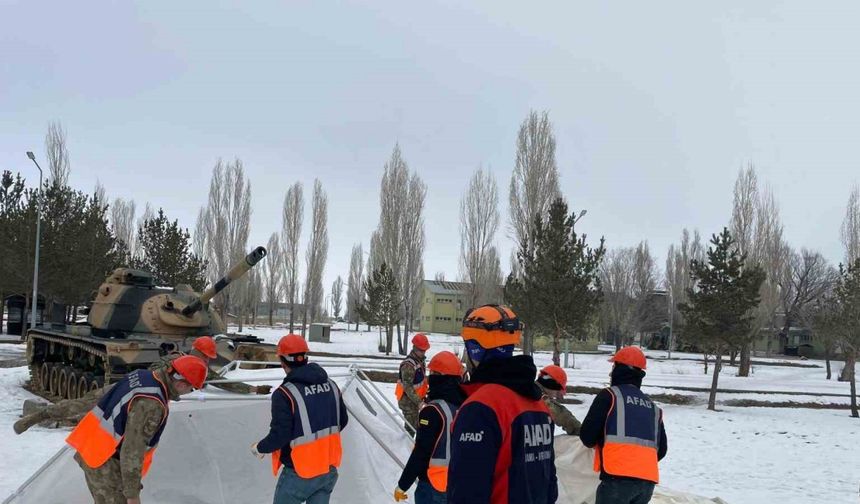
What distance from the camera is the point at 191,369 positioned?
4.39m

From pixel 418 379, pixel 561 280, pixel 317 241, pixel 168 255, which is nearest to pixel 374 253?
pixel 317 241

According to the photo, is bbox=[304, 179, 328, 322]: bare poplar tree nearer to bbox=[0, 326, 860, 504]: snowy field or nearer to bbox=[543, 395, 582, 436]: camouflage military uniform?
bbox=[0, 326, 860, 504]: snowy field

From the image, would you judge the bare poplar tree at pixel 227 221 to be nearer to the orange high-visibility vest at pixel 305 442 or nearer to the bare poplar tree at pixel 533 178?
the bare poplar tree at pixel 533 178

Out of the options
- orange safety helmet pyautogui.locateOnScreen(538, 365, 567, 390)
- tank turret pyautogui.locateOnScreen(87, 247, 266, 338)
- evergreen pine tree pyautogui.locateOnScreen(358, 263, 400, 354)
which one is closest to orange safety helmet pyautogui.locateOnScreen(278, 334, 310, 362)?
orange safety helmet pyautogui.locateOnScreen(538, 365, 567, 390)

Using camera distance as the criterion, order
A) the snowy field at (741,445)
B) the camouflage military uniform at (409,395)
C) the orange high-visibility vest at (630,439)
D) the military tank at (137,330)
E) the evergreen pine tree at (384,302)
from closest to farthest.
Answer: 1. the orange high-visibility vest at (630,439)
2. the camouflage military uniform at (409,395)
3. the snowy field at (741,445)
4. the military tank at (137,330)
5. the evergreen pine tree at (384,302)

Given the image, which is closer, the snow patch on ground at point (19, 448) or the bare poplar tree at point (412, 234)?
the snow patch on ground at point (19, 448)

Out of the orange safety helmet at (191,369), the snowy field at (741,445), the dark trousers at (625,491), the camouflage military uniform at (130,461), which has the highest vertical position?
the orange safety helmet at (191,369)

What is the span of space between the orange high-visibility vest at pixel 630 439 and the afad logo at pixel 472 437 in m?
2.55

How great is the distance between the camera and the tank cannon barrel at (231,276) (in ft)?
39.9

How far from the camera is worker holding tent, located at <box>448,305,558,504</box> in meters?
2.36

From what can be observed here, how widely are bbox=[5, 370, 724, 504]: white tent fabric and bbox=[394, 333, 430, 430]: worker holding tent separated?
71 cm

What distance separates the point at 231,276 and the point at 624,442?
10338 mm

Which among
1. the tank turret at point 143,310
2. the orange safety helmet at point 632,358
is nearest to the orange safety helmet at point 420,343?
the orange safety helmet at point 632,358

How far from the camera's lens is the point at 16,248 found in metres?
29.0
